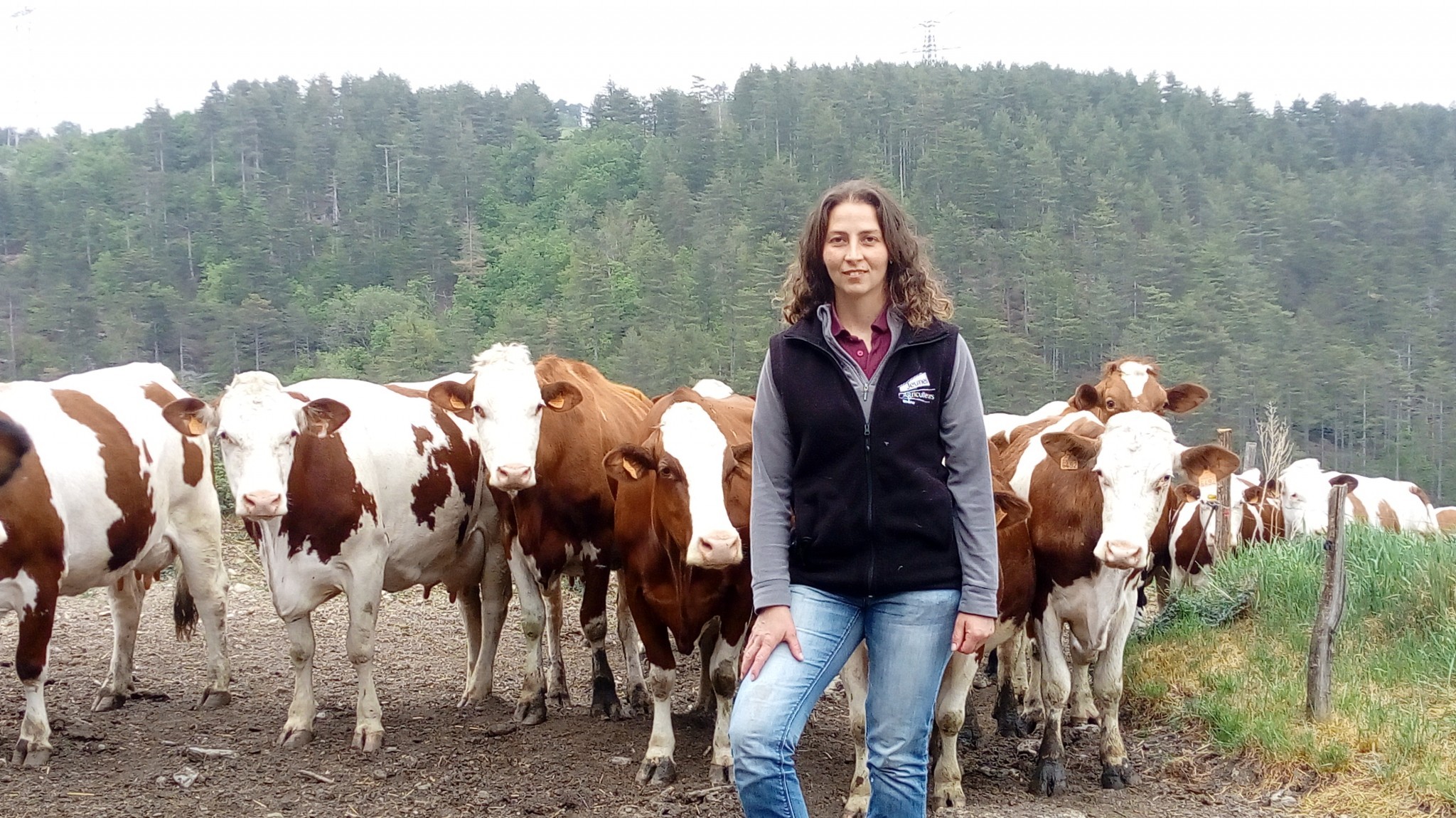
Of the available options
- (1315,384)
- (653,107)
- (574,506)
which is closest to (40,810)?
(574,506)

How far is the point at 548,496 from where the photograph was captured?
6.95 m

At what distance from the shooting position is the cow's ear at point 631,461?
5.44m

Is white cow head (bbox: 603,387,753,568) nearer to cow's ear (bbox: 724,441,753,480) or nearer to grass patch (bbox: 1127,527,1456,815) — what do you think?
cow's ear (bbox: 724,441,753,480)

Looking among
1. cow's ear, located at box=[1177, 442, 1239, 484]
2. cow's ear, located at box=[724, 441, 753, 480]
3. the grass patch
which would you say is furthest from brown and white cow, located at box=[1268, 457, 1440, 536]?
cow's ear, located at box=[724, 441, 753, 480]

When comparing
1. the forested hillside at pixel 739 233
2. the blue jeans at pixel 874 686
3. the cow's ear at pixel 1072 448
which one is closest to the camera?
the blue jeans at pixel 874 686

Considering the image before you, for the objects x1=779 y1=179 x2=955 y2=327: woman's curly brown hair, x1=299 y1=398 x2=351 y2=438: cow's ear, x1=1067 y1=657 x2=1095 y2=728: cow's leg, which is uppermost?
x1=779 y1=179 x2=955 y2=327: woman's curly brown hair

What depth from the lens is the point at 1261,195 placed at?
72.3 metres

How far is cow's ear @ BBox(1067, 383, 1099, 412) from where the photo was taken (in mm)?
8289

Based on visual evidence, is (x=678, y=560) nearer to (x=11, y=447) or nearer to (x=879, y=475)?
(x=879, y=475)

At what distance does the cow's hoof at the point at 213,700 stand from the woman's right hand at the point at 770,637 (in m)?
5.38

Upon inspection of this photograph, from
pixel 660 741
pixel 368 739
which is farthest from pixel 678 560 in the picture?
pixel 368 739

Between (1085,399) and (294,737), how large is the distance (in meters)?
5.68

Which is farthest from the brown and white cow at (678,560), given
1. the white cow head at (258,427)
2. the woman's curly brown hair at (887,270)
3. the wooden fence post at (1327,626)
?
the wooden fence post at (1327,626)

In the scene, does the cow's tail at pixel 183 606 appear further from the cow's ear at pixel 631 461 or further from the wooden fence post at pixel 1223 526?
the wooden fence post at pixel 1223 526
